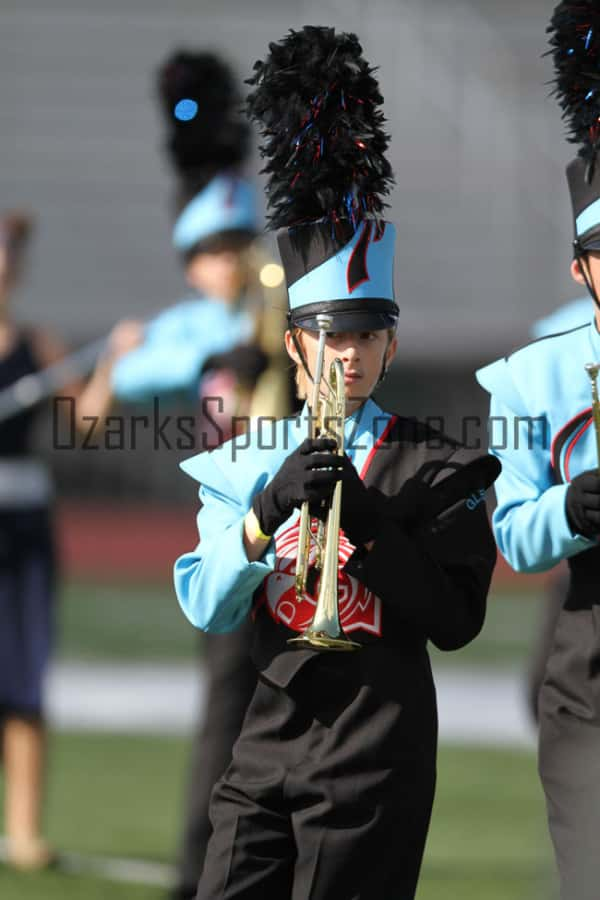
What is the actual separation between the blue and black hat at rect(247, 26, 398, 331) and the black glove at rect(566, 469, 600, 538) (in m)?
0.44

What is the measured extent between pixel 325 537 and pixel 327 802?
449 mm

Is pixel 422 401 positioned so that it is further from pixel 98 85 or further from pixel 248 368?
pixel 248 368

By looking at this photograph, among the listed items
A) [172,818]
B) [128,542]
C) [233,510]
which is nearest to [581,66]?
[233,510]

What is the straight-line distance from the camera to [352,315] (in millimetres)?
2885

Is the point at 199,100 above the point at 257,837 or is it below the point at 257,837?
above

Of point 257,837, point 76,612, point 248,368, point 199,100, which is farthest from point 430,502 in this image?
point 76,612

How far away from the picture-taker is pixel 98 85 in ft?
74.6

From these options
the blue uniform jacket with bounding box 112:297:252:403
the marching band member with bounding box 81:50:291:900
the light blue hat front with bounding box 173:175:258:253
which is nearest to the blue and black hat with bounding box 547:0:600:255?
the marching band member with bounding box 81:50:291:900

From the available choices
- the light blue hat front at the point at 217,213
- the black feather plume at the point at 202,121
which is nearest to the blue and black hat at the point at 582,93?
the light blue hat front at the point at 217,213

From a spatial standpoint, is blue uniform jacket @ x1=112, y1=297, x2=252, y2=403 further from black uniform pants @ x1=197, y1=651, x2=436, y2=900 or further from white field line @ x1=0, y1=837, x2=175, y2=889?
black uniform pants @ x1=197, y1=651, x2=436, y2=900

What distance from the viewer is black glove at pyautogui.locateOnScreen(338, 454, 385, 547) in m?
2.75

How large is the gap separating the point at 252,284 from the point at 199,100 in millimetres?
716

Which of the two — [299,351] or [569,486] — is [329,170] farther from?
[569,486]

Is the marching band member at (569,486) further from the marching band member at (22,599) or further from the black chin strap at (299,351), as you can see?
the marching band member at (22,599)
